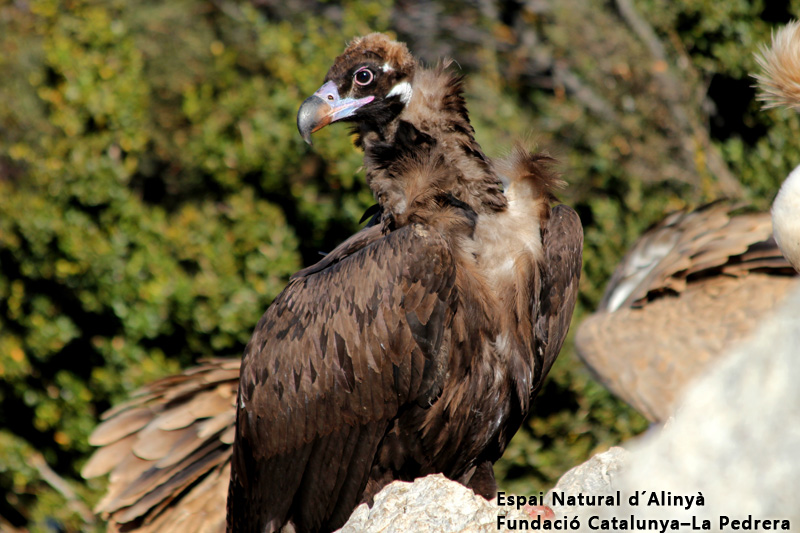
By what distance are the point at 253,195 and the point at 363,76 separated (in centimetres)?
424

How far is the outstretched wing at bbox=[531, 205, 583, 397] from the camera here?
3439mm

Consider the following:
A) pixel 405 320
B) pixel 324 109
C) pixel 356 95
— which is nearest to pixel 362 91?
pixel 356 95

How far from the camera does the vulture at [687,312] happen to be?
15.7ft

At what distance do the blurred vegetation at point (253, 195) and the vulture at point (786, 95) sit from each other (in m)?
3.28

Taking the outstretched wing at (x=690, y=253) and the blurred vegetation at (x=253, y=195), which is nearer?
the outstretched wing at (x=690, y=253)

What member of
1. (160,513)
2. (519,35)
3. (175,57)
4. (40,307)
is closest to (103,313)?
(40,307)

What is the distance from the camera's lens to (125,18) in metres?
11.0

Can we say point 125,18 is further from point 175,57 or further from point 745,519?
point 745,519

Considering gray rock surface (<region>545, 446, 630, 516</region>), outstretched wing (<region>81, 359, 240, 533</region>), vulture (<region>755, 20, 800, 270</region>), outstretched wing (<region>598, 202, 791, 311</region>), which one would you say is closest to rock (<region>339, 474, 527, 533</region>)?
gray rock surface (<region>545, 446, 630, 516</region>)

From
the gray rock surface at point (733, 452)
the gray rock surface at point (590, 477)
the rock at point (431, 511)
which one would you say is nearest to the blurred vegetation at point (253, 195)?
the gray rock surface at point (590, 477)

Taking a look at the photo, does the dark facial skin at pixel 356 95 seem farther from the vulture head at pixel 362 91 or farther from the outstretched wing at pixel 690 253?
the outstretched wing at pixel 690 253

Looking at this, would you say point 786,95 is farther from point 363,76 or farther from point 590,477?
point 363,76

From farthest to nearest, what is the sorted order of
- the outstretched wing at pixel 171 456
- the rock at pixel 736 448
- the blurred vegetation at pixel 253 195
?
the blurred vegetation at pixel 253 195, the outstretched wing at pixel 171 456, the rock at pixel 736 448

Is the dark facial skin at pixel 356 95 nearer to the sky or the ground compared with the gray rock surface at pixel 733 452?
nearer to the sky
